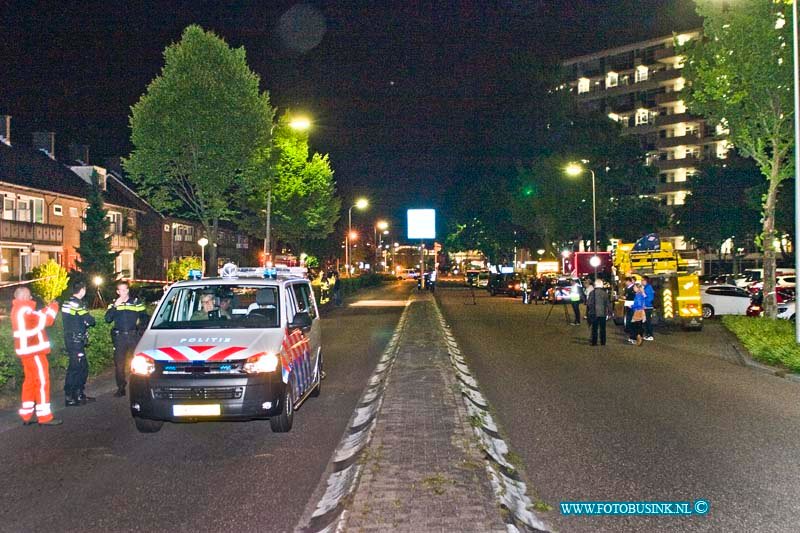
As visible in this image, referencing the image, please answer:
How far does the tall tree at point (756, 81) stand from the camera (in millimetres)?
22203

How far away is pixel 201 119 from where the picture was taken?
2883 centimetres

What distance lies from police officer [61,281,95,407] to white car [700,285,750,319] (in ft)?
80.8

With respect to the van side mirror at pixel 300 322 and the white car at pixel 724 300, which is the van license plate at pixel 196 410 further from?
the white car at pixel 724 300

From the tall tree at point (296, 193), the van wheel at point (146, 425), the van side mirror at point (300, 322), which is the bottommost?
the van wheel at point (146, 425)

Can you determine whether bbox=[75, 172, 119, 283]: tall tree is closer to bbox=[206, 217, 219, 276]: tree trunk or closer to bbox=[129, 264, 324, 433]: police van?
bbox=[206, 217, 219, 276]: tree trunk

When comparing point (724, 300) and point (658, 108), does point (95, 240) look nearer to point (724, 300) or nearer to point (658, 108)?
point (724, 300)

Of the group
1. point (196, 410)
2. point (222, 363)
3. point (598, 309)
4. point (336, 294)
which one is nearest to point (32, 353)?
point (196, 410)

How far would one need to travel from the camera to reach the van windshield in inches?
375

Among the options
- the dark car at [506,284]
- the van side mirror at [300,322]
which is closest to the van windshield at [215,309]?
the van side mirror at [300,322]

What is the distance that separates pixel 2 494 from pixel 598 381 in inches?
374

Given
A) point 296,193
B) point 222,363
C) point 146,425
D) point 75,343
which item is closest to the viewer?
point 222,363

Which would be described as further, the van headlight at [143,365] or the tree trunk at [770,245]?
the tree trunk at [770,245]

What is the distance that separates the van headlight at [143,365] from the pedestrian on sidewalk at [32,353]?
1932 mm

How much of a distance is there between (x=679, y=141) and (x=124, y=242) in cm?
6423
